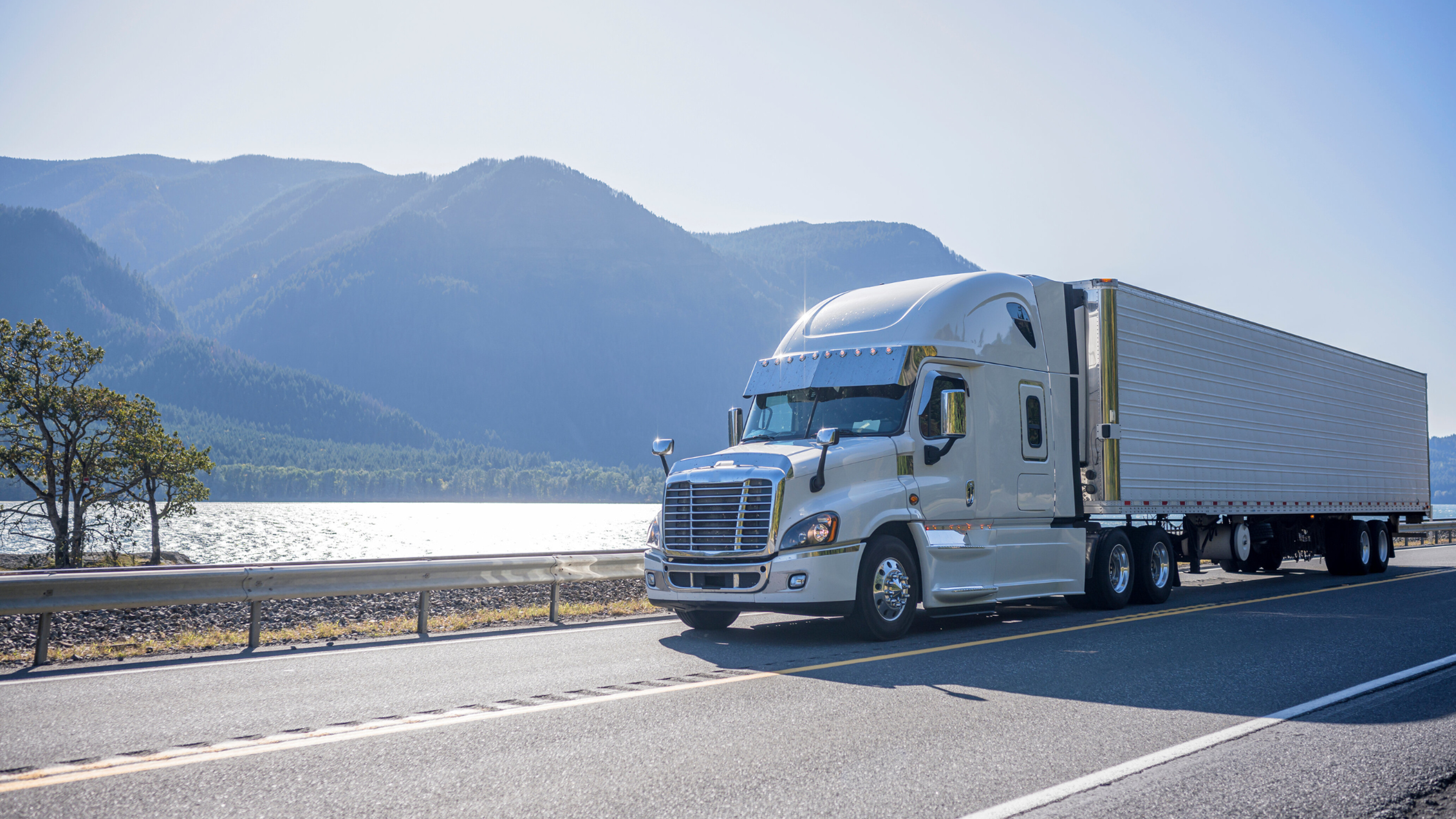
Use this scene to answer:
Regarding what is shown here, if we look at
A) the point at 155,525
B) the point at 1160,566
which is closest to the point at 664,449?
the point at 1160,566

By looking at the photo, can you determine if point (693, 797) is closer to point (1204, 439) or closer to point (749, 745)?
point (749, 745)

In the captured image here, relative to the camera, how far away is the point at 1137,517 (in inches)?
540

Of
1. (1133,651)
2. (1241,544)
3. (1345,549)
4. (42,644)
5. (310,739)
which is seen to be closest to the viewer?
(310,739)

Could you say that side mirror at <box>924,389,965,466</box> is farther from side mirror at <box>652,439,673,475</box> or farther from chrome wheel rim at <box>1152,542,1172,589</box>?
chrome wheel rim at <box>1152,542,1172,589</box>

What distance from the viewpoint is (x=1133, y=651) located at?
902 cm

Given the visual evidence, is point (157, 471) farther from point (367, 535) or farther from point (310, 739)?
point (367, 535)

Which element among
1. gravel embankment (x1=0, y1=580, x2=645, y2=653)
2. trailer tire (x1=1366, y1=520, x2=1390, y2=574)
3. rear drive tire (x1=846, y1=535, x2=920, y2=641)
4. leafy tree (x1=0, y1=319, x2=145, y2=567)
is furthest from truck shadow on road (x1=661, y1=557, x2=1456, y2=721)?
leafy tree (x1=0, y1=319, x2=145, y2=567)

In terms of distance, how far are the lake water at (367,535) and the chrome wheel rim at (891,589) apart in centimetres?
2914

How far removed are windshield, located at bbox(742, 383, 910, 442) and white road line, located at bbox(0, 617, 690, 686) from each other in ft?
9.10

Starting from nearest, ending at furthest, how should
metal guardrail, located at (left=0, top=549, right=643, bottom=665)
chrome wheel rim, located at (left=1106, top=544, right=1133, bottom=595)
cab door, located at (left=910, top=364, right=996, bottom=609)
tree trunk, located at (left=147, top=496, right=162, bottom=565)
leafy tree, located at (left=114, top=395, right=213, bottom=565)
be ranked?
metal guardrail, located at (left=0, top=549, right=643, bottom=665) → cab door, located at (left=910, top=364, right=996, bottom=609) → chrome wheel rim, located at (left=1106, top=544, right=1133, bottom=595) → leafy tree, located at (left=114, top=395, right=213, bottom=565) → tree trunk, located at (left=147, top=496, right=162, bottom=565)

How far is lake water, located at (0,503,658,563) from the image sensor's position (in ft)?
235

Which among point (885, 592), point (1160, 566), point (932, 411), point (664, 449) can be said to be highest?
point (932, 411)

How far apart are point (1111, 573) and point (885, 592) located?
15.7ft

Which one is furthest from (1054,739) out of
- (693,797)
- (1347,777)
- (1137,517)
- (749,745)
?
(1137,517)
